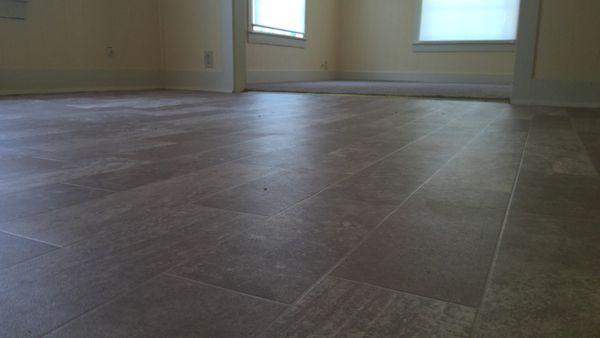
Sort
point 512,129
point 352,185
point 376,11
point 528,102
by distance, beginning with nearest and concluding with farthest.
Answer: point 352,185 → point 512,129 → point 528,102 → point 376,11

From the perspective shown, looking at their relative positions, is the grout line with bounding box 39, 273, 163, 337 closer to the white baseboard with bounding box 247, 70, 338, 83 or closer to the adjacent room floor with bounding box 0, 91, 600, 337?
the adjacent room floor with bounding box 0, 91, 600, 337

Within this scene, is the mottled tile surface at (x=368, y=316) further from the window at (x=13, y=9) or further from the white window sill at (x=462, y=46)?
the white window sill at (x=462, y=46)

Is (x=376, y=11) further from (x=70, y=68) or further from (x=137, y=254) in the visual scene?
(x=137, y=254)

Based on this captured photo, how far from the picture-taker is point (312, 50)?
7.65 m

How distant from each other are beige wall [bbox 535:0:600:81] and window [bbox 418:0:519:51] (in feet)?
12.7

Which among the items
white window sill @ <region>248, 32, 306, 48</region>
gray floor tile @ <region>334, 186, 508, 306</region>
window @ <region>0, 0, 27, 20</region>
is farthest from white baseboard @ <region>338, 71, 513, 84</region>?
gray floor tile @ <region>334, 186, 508, 306</region>

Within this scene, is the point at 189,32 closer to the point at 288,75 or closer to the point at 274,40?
the point at 274,40

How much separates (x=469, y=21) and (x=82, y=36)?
5436 mm

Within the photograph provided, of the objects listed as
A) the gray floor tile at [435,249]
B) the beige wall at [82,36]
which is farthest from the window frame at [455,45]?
the gray floor tile at [435,249]

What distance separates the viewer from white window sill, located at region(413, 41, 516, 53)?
7.27 metres

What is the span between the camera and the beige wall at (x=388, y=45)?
771 cm

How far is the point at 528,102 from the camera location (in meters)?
3.76

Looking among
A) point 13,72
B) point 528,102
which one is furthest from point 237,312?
point 13,72

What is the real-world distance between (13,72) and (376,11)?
5655mm
